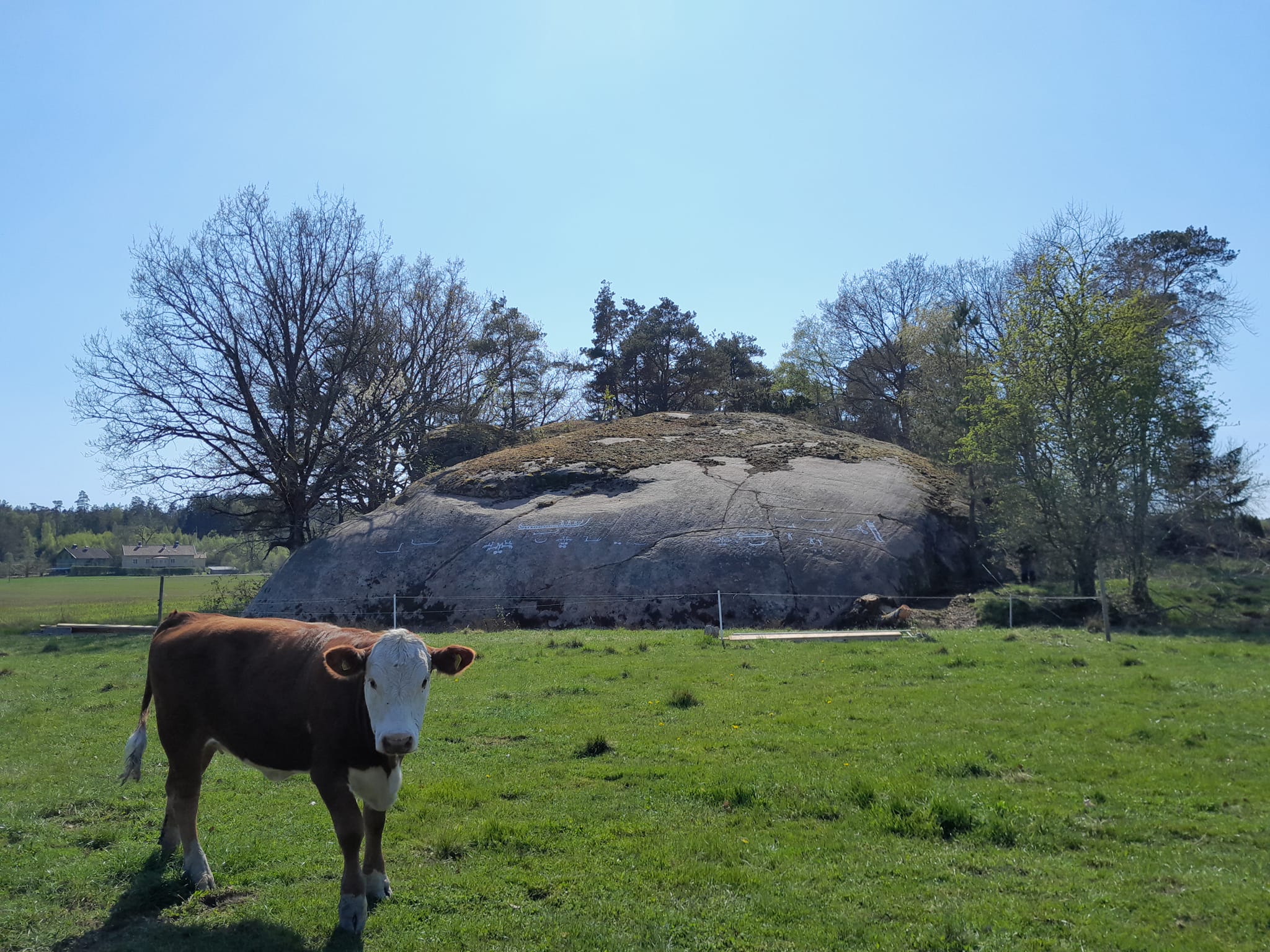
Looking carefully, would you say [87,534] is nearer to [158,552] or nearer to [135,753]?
[158,552]

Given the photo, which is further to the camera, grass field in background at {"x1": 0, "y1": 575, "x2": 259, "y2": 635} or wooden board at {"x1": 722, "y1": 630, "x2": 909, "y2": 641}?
grass field in background at {"x1": 0, "y1": 575, "x2": 259, "y2": 635}

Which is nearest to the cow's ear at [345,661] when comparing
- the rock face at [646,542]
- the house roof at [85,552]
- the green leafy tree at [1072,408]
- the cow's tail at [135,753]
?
the cow's tail at [135,753]

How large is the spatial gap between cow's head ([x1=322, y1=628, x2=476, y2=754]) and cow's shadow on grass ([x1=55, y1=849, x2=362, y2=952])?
1.12 metres

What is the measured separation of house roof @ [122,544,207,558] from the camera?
99188 millimetres

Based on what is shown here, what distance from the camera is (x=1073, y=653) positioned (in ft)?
44.3

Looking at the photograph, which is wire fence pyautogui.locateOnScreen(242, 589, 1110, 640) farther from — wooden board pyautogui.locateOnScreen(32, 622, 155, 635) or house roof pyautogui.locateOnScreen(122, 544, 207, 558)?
house roof pyautogui.locateOnScreen(122, 544, 207, 558)

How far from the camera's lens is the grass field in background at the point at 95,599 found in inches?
1102

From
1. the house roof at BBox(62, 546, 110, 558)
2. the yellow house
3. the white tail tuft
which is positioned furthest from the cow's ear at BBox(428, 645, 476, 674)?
the house roof at BBox(62, 546, 110, 558)

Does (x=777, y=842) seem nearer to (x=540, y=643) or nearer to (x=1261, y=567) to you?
(x=540, y=643)

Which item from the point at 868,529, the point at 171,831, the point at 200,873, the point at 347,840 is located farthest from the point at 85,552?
the point at 347,840

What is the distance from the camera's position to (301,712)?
5.30m

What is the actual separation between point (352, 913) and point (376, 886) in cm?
38

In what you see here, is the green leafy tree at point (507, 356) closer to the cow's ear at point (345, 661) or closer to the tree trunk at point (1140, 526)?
the tree trunk at point (1140, 526)

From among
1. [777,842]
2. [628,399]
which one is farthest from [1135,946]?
[628,399]
